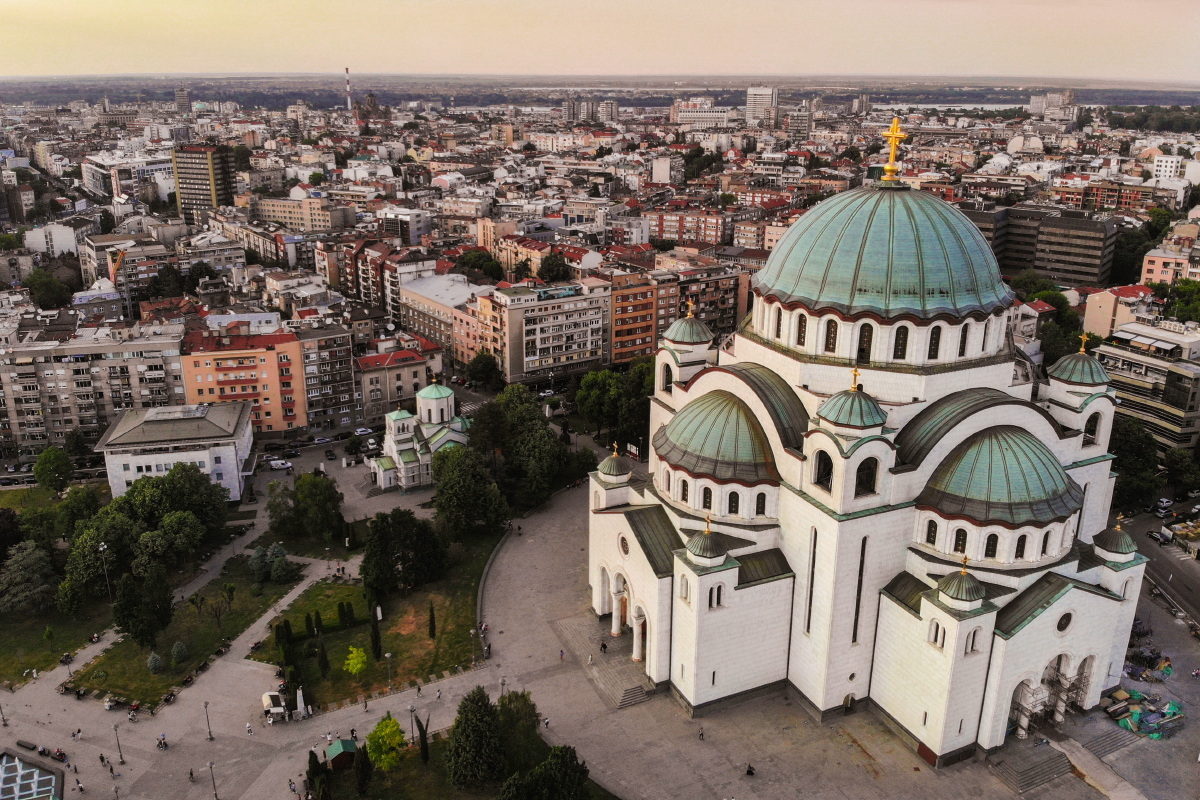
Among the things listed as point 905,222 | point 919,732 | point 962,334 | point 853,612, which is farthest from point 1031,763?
point 905,222

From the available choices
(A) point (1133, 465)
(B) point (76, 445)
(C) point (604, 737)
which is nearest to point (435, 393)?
(B) point (76, 445)

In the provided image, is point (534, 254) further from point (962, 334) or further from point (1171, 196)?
point (1171, 196)

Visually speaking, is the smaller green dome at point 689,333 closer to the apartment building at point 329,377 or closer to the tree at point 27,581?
the apartment building at point 329,377

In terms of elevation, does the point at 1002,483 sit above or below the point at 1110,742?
above

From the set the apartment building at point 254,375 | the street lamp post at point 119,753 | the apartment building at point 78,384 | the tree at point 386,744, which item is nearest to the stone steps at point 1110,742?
the tree at point 386,744

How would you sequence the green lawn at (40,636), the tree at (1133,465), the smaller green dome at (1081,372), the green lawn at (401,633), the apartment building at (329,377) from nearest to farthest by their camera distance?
the green lawn at (401,633)
the smaller green dome at (1081,372)
the green lawn at (40,636)
the tree at (1133,465)
the apartment building at (329,377)

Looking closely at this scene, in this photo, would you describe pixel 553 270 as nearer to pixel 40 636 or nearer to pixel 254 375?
pixel 254 375

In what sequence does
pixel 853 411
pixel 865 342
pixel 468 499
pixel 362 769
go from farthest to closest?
pixel 468 499, pixel 865 342, pixel 853 411, pixel 362 769
